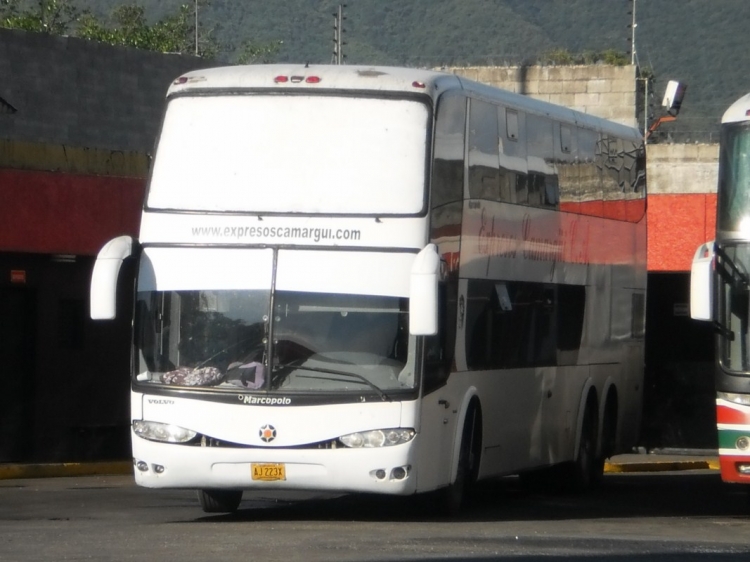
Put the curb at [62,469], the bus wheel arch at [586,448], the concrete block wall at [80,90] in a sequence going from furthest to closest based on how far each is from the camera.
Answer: the concrete block wall at [80,90]
the curb at [62,469]
the bus wheel arch at [586,448]

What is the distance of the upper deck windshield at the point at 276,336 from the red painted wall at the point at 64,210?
329 inches

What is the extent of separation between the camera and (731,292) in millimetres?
15719

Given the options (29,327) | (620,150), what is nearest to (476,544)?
(620,150)

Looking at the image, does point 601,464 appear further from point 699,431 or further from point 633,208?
point 699,431

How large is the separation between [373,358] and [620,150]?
8.45 meters

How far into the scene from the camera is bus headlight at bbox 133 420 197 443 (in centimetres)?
1426

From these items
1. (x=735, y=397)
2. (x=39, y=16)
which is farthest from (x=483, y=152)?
(x=39, y=16)

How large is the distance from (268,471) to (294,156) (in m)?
2.66

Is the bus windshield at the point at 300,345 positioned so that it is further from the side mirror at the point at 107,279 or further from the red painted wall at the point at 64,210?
the red painted wall at the point at 64,210

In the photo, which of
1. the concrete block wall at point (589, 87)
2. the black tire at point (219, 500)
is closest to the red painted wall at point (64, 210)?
the black tire at point (219, 500)

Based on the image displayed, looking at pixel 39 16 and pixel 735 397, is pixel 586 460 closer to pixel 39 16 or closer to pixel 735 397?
pixel 735 397

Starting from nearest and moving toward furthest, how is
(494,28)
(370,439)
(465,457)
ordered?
(370,439) → (465,457) → (494,28)

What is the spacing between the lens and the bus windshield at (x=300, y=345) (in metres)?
14.2

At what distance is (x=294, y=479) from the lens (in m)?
14.1
